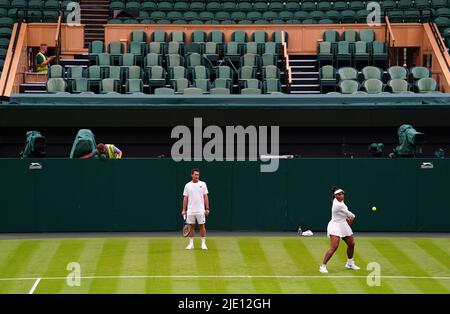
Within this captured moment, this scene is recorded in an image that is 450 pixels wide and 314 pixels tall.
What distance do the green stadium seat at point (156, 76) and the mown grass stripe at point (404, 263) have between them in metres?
10.1

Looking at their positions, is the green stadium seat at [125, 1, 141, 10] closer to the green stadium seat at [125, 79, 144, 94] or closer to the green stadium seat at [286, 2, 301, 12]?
the green stadium seat at [286, 2, 301, 12]

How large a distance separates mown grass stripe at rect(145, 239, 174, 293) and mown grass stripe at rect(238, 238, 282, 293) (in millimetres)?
1721

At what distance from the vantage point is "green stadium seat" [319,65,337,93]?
115 ft

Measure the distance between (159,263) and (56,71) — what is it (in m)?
13.2

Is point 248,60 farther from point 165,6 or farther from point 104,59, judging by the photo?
point 165,6

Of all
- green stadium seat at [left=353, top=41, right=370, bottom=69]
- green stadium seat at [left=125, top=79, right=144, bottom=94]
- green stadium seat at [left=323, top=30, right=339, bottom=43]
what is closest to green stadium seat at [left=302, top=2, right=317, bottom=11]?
green stadium seat at [left=323, top=30, right=339, bottom=43]

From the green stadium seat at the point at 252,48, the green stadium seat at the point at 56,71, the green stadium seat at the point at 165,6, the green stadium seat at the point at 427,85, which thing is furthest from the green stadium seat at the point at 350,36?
the green stadium seat at the point at 56,71

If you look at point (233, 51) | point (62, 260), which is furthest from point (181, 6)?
point (62, 260)

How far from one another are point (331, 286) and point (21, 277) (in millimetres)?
6268

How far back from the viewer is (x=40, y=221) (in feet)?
96.5

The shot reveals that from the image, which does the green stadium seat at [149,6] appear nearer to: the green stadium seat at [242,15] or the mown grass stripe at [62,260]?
the green stadium seat at [242,15]

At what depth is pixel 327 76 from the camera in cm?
3541
